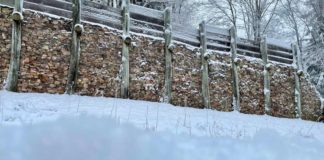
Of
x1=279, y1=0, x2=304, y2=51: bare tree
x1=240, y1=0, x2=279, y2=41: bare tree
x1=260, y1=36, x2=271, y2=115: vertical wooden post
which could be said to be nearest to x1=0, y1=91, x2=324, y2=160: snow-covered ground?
x1=260, y1=36, x2=271, y2=115: vertical wooden post

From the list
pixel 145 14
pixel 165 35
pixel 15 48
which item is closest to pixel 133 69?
pixel 165 35

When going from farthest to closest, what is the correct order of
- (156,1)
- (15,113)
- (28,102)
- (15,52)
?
1. (156,1)
2. (15,52)
3. (28,102)
4. (15,113)

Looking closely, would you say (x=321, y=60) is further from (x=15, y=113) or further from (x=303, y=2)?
(x=15, y=113)

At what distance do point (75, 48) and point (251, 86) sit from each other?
282 inches

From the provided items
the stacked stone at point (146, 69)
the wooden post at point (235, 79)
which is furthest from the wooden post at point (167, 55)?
the wooden post at point (235, 79)

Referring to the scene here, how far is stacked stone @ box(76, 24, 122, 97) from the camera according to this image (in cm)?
1009

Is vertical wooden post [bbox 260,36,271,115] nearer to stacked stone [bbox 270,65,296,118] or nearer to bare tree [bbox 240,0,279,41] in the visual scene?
stacked stone [bbox 270,65,296,118]

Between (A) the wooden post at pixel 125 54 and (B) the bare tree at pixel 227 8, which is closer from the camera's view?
(A) the wooden post at pixel 125 54

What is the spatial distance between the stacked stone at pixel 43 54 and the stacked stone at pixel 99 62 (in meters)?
0.50

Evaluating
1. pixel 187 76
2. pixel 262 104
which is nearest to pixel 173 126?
pixel 187 76

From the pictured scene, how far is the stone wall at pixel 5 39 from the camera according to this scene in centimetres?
877

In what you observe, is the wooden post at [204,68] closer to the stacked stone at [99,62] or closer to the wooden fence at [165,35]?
the wooden fence at [165,35]

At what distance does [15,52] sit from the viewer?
8867 millimetres

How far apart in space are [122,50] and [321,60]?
15.4 m
